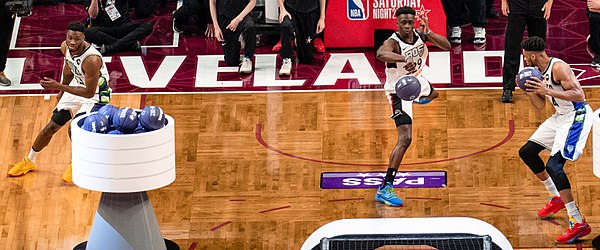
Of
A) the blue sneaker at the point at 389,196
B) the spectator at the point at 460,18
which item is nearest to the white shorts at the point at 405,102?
the blue sneaker at the point at 389,196

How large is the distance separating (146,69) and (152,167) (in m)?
4.16

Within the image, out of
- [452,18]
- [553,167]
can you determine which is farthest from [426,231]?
[452,18]

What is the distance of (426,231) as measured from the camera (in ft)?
38.5

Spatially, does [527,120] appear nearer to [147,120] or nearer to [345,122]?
[345,122]

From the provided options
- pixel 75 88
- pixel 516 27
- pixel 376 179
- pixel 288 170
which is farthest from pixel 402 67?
pixel 75 88

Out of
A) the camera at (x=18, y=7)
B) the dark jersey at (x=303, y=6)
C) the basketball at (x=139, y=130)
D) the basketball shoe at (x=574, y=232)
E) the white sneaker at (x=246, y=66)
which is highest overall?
the basketball at (x=139, y=130)

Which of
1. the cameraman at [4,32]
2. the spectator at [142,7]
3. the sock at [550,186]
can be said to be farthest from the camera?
the spectator at [142,7]

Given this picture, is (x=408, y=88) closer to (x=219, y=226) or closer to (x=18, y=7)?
(x=219, y=226)

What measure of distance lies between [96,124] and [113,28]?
4.49 metres

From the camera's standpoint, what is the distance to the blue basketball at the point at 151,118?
417 inches

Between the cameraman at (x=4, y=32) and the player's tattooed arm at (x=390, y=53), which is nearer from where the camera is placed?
the player's tattooed arm at (x=390, y=53)

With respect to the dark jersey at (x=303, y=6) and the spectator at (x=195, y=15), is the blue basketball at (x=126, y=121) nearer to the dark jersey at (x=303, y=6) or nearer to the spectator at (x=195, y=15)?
the dark jersey at (x=303, y=6)

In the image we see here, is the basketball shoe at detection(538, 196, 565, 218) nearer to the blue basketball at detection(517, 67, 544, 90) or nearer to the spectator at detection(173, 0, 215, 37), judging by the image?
the blue basketball at detection(517, 67, 544, 90)

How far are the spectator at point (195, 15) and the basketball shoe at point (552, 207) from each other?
4.80m
